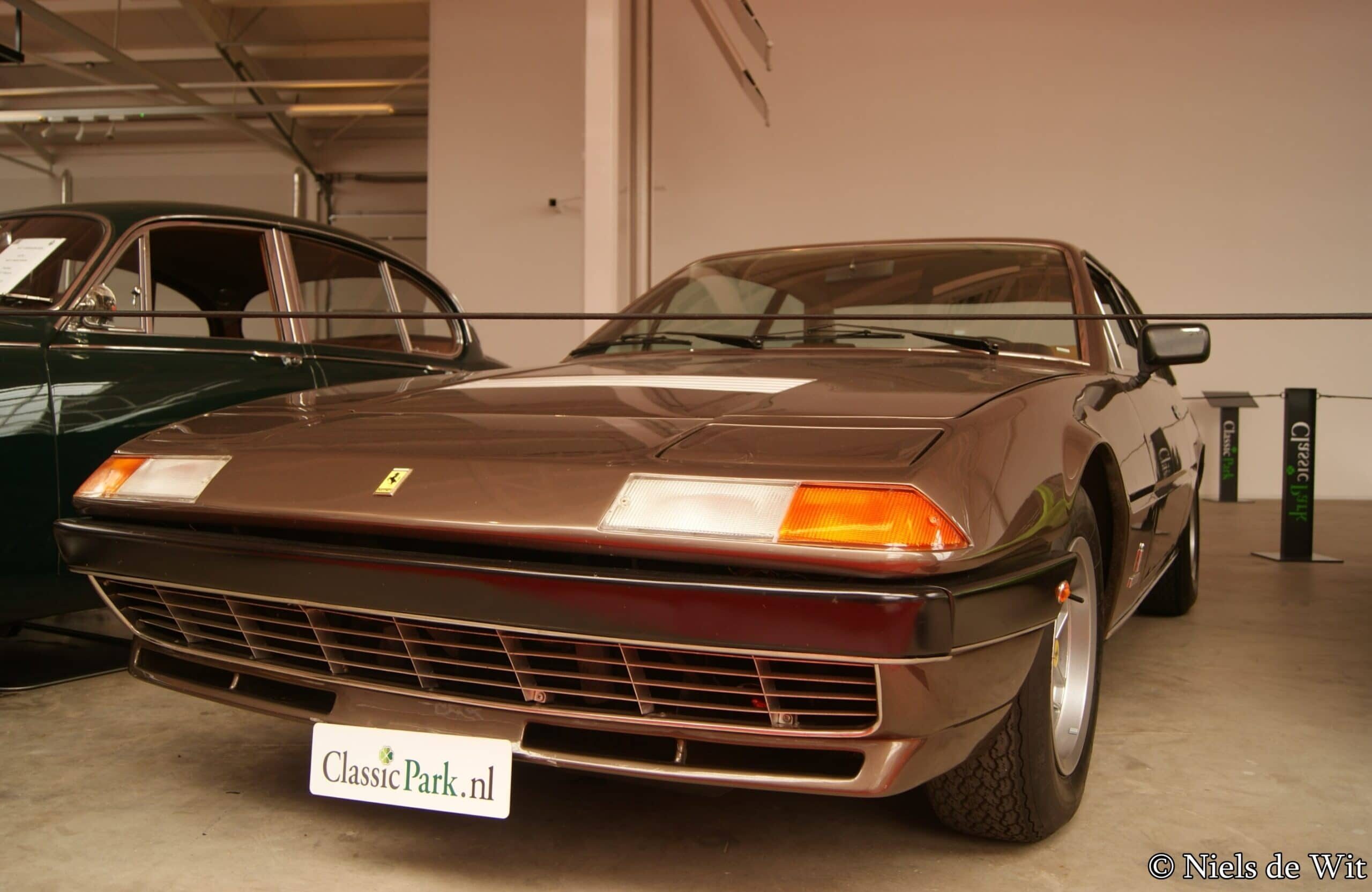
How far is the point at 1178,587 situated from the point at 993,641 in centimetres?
260

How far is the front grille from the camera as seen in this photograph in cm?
125

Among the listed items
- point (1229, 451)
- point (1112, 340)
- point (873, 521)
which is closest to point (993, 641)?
point (873, 521)

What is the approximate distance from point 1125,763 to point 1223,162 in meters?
8.14

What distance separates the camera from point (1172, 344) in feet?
7.50

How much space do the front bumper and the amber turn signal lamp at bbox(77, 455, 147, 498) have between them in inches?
7.4

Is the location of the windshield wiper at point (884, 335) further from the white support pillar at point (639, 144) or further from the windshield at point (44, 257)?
the white support pillar at point (639, 144)

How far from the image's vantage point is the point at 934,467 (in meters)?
1.25

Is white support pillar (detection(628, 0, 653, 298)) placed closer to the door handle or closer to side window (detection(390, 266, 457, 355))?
side window (detection(390, 266, 457, 355))

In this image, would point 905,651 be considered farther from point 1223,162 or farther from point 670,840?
point 1223,162

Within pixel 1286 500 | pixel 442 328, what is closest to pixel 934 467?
pixel 442 328

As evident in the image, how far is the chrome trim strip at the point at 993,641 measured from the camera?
4.01 feet

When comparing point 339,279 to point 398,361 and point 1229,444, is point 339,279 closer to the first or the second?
point 398,361

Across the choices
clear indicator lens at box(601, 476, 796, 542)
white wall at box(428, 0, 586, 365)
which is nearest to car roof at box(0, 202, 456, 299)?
clear indicator lens at box(601, 476, 796, 542)

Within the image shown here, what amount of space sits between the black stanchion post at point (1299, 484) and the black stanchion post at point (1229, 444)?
351cm
